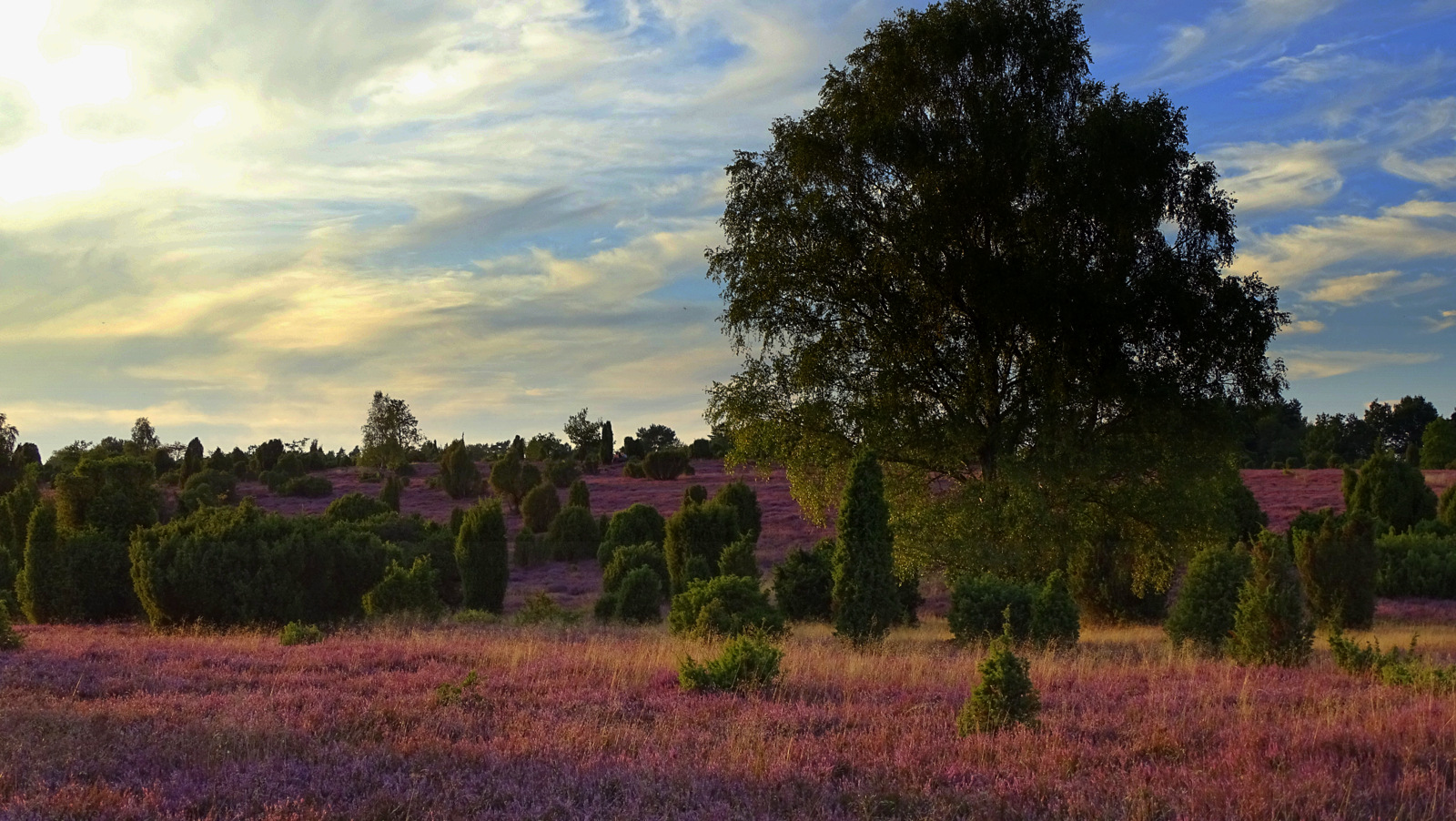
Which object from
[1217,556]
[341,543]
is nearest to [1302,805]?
[1217,556]

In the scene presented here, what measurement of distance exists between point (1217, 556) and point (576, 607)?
18.1 m

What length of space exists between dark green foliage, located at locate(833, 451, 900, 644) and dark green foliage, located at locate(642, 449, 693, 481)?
4882cm

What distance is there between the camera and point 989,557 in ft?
72.2

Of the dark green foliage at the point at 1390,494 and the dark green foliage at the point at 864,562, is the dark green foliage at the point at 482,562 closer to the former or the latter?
the dark green foliage at the point at 864,562

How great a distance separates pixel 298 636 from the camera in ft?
56.7

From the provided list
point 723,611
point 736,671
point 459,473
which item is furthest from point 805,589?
point 459,473

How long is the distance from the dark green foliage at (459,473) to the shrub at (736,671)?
51936 millimetres

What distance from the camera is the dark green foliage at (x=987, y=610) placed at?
18922 millimetres

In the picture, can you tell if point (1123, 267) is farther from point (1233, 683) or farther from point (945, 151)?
point (1233, 683)

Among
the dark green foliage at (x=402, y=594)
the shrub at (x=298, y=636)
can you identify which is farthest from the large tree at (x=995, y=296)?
the shrub at (x=298, y=636)

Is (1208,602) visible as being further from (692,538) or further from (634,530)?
(634,530)

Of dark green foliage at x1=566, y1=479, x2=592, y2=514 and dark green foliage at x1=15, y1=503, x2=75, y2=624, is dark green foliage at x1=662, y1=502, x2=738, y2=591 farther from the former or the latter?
dark green foliage at x1=566, y1=479, x2=592, y2=514

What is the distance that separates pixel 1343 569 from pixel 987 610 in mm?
10222

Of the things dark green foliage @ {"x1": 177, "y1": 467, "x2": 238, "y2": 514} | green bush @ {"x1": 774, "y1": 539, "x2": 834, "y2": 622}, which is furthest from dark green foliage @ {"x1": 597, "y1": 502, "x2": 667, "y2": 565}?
dark green foliage @ {"x1": 177, "y1": 467, "x2": 238, "y2": 514}
